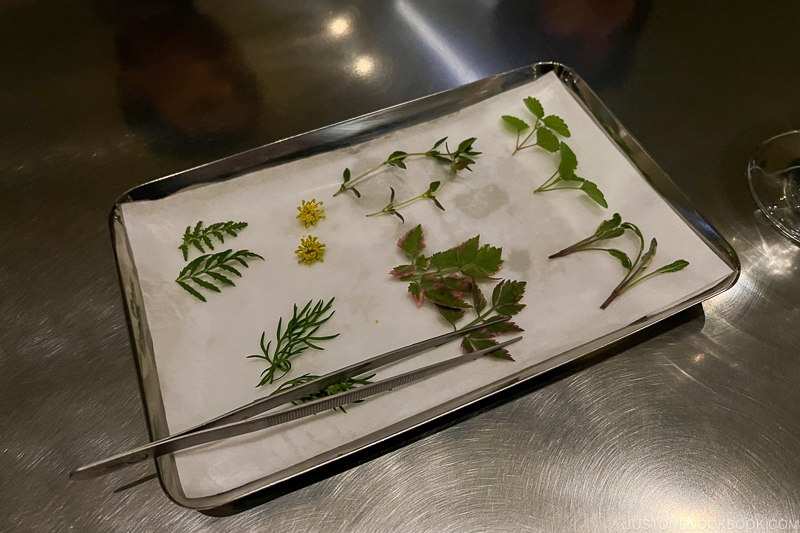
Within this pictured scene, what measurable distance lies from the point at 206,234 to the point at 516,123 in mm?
492

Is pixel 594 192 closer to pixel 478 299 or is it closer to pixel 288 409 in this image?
pixel 478 299

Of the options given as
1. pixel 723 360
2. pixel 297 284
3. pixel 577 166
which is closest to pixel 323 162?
pixel 297 284

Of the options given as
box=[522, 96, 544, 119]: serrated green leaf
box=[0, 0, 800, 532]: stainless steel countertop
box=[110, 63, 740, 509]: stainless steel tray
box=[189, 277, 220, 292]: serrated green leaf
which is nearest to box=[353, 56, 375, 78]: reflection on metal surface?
box=[0, 0, 800, 532]: stainless steel countertop

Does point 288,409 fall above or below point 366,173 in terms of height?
below

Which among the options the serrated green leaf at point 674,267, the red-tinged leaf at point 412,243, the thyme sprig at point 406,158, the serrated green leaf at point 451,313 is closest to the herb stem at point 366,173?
the thyme sprig at point 406,158

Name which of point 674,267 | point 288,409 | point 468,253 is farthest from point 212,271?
point 674,267

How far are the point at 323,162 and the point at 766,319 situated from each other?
682 mm

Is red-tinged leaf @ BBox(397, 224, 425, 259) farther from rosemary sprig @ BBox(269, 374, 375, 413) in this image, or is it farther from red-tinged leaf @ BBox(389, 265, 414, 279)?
rosemary sprig @ BBox(269, 374, 375, 413)

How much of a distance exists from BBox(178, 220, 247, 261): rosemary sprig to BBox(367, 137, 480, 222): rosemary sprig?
0.61 feet

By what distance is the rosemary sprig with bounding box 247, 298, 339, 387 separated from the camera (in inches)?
25.2

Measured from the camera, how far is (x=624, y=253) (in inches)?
29.3

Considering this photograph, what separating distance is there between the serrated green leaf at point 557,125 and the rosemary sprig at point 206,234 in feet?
1.58

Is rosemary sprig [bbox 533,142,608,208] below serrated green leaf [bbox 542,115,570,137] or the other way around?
below

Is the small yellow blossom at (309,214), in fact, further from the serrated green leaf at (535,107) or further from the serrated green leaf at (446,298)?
the serrated green leaf at (535,107)
